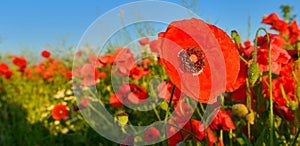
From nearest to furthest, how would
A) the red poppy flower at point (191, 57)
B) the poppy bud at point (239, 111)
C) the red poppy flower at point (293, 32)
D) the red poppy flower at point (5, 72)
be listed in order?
the red poppy flower at point (191, 57)
the poppy bud at point (239, 111)
the red poppy flower at point (293, 32)
the red poppy flower at point (5, 72)

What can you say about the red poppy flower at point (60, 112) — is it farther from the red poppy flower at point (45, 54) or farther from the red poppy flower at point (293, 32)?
the red poppy flower at point (293, 32)

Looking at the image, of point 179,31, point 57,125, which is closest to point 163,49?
point 179,31

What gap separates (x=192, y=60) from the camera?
1.68 feet

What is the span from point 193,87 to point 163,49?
0.21 ft

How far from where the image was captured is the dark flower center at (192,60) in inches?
20.0

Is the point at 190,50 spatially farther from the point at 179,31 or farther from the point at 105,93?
the point at 105,93

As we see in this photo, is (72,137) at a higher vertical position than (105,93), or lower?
lower

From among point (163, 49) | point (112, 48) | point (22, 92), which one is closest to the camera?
point (163, 49)

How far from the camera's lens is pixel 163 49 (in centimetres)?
48

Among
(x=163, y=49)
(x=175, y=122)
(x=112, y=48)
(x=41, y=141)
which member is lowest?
(x=41, y=141)

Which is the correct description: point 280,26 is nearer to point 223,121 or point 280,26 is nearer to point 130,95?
point 130,95

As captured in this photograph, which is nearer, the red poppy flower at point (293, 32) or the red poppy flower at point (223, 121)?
the red poppy flower at point (223, 121)

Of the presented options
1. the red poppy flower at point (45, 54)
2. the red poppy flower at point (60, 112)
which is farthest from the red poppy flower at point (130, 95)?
the red poppy flower at point (45, 54)

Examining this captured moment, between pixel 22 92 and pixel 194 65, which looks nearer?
pixel 194 65
